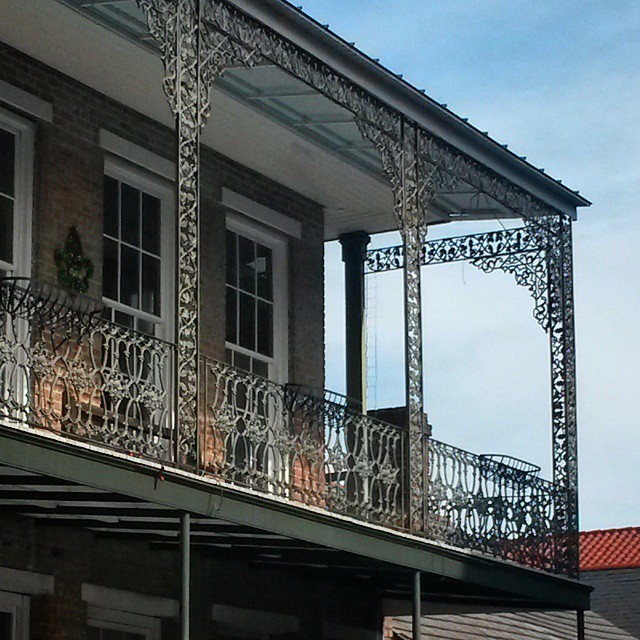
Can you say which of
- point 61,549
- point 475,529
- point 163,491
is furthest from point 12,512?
point 475,529

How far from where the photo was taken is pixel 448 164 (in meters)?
14.9

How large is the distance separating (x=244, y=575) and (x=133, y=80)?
4.58 meters

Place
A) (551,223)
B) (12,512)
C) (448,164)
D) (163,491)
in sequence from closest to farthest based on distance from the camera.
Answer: (163,491), (12,512), (448,164), (551,223)

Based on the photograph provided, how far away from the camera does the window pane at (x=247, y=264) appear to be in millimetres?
15875

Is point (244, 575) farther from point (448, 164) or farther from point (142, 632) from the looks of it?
point (448, 164)

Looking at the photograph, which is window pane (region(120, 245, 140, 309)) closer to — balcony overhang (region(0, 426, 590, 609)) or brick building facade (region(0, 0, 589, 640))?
brick building facade (region(0, 0, 589, 640))

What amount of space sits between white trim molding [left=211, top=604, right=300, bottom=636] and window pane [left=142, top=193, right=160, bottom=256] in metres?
3.18

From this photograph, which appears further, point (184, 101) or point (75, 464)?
point (184, 101)

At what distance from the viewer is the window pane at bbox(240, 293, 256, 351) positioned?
15.8 m

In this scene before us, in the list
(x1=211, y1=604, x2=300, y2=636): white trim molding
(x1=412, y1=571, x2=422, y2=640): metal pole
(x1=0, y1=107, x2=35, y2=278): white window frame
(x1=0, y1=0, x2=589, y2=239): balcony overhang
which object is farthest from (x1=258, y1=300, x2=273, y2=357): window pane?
(x1=0, y1=107, x2=35, y2=278): white window frame

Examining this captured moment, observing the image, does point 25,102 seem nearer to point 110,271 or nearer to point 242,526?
point 110,271

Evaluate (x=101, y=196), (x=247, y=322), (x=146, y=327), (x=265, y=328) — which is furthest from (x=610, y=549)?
(x=101, y=196)

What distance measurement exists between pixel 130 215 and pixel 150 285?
621 mm

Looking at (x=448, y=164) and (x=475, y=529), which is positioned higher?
(x=448, y=164)
